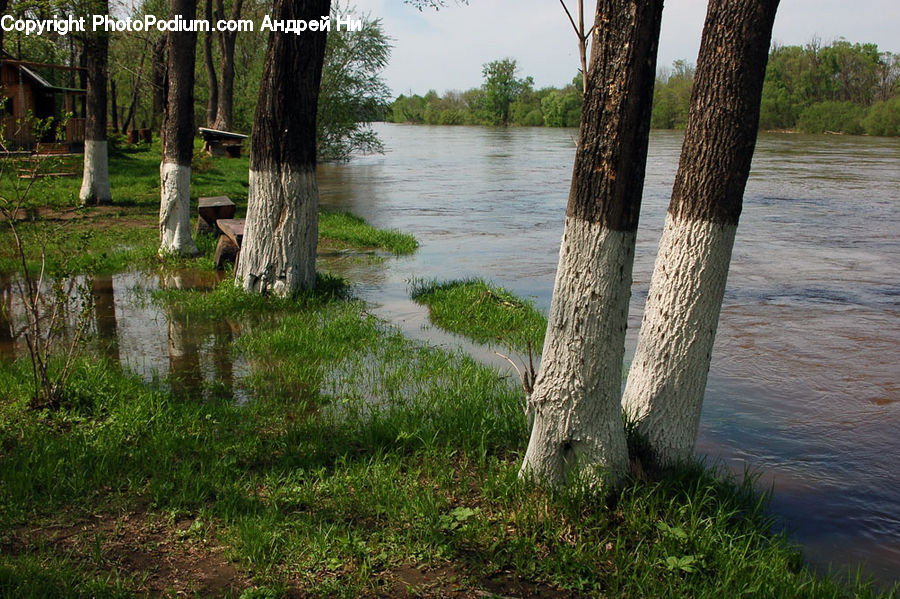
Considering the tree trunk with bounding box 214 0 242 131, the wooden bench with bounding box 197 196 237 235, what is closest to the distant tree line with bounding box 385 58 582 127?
the tree trunk with bounding box 214 0 242 131

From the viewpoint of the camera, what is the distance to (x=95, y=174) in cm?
1584

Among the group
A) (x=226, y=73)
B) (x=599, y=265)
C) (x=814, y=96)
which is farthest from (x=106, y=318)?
(x=814, y=96)

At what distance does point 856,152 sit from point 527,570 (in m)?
48.5

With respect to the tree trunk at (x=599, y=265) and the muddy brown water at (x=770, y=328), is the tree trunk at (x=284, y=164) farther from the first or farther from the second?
the tree trunk at (x=599, y=265)

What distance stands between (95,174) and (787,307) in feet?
43.8

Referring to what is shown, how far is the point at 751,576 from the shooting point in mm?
3559

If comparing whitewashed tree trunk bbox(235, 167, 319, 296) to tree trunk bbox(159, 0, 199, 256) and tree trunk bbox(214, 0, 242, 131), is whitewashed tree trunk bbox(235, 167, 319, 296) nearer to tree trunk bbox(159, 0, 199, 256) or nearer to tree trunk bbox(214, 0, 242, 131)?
tree trunk bbox(159, 0, 199, 256)

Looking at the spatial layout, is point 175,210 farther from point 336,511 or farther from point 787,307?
point 787,307

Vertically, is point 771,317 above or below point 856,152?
below

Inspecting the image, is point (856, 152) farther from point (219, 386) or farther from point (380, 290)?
point (219, 386)

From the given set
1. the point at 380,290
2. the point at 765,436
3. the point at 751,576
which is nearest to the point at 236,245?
the point at 380,290

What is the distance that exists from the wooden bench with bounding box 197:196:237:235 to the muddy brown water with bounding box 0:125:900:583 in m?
1.73

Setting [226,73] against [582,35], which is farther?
[226,73]

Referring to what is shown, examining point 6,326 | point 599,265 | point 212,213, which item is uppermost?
point 599,265
